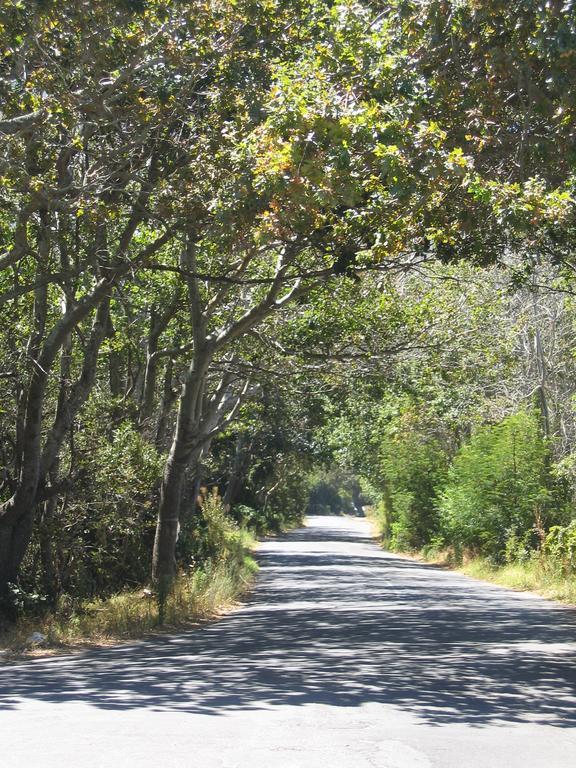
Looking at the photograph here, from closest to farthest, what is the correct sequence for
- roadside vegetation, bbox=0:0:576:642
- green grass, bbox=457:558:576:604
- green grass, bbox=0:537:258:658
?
roadside vegetation, bbox=0:0:576:642 → green grass, bbox=0:537:258:658 → green grass, bbox=457:558:576:604

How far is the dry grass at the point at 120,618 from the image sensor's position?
46.2 ft

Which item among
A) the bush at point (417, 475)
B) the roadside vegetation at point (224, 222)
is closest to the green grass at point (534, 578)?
the roadside vegetation at point (224, 222)

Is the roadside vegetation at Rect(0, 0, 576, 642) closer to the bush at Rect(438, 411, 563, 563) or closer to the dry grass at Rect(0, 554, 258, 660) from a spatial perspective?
the dry grass at Rect(0, 554, 258, 660)

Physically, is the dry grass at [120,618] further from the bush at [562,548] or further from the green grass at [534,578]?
the bush at [562,548]

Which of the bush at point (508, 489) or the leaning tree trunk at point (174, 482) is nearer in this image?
the leaning tree trunk at point (174, 482)

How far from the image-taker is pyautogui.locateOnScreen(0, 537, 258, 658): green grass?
1426cm

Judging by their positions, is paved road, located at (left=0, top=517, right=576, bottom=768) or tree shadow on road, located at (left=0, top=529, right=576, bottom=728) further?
tree shadow on road, located at (left=0, top=529, right=576, bottom=728)

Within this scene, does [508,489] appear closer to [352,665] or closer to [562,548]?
[562,548]

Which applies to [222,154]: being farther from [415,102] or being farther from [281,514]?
[281,514]

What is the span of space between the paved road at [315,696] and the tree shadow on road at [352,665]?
0.09ft

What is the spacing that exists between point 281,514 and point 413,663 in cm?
6054

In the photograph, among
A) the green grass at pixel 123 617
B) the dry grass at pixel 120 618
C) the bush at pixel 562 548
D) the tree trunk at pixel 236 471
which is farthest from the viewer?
the tree trunk at pixel 236 471

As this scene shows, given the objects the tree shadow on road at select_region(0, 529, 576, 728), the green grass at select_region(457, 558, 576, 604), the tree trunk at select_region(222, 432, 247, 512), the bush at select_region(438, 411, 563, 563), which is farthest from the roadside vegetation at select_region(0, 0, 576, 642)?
the tree trunk at select_region(222, 432, 247, 512)

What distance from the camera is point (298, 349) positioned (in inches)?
795
